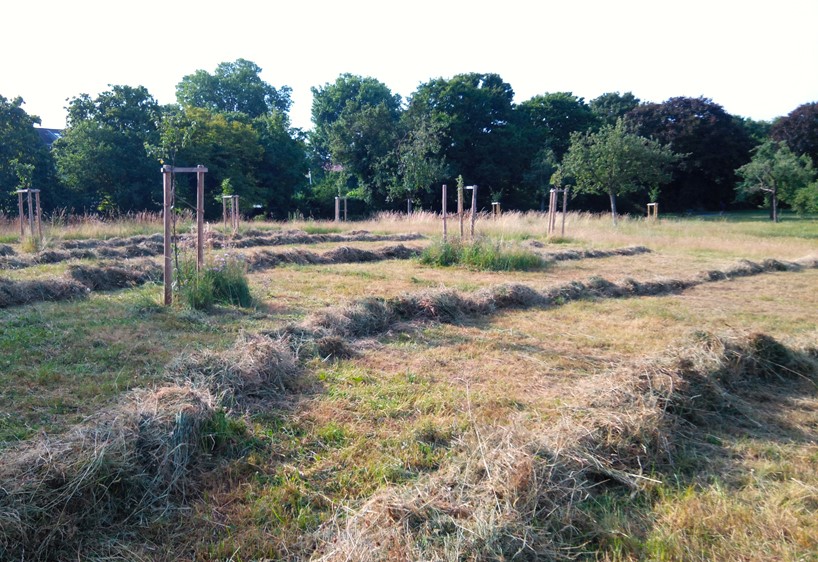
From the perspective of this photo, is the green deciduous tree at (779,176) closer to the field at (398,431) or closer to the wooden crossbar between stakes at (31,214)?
the field at (398,431)

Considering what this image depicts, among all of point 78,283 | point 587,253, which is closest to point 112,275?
point 78,283

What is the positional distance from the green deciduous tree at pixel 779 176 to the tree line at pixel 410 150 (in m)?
0.07

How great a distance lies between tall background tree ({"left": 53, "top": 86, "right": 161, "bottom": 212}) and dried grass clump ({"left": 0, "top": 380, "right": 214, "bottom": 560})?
21.5 meters

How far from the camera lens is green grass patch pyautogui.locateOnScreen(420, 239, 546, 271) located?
11.5 m

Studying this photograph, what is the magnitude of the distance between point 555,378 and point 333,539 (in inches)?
103

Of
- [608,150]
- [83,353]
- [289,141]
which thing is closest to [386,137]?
[289,141]

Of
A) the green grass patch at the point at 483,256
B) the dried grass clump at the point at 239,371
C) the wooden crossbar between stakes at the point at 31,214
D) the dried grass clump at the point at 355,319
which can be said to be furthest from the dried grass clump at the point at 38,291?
the green grass patch at the point at 483,256

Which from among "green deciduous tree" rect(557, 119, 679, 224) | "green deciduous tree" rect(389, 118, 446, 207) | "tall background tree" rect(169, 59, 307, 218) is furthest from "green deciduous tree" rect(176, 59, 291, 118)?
"green deciduous tree" rect(557, 119, 679, 224)

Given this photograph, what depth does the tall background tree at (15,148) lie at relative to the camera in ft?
62.4

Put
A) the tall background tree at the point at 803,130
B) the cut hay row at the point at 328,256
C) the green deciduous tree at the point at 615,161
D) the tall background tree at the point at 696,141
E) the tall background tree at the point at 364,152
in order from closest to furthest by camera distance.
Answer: the cut hay row at the point at 328,256, the green deciduous tree at the point at 615,161, the tall background tree at the point at 364,152, the tall background tree at the point at 803,130, the tall background tree at the point at 696,141

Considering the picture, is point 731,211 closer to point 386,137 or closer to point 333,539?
point 386,137

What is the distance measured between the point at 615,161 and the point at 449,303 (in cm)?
2132

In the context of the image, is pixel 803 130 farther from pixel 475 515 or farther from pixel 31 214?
pixel 475 515

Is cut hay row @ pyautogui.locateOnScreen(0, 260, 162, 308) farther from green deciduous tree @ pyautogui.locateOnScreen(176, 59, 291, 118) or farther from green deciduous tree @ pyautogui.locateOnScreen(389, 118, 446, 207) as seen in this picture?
green deciduous tree @ pyautogui.locateOnScreen(176, 59, 291, 118)
